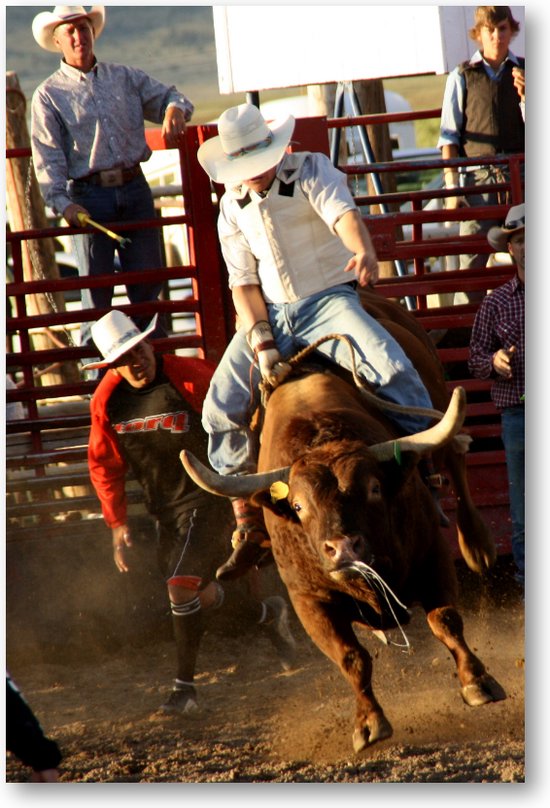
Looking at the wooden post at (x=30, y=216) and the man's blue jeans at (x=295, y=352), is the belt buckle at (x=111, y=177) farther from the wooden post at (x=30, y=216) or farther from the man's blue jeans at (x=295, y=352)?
the wooden post at (x=30, y=216)

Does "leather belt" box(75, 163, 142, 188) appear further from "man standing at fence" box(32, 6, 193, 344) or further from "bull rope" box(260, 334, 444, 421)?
"bull rope" box(260, 334, 444, 421)

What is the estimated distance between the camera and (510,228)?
4.96 meters

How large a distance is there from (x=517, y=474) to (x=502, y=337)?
19.8 inches

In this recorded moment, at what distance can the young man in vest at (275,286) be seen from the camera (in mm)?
4492

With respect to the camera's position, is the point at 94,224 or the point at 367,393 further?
the point at 94,224

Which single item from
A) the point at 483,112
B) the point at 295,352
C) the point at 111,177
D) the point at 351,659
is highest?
the point at 483,112

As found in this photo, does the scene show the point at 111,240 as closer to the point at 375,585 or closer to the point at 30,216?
the point at 375,585

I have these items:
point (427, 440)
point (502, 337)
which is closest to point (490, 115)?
point (502, 337)

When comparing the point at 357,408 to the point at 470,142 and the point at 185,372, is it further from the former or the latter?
the point at 470,142

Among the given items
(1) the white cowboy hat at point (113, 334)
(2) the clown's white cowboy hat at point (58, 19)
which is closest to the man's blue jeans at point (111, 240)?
(1) the white cowboy hat at point (113, 334)

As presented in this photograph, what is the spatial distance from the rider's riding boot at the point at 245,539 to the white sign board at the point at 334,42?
1.82 meters

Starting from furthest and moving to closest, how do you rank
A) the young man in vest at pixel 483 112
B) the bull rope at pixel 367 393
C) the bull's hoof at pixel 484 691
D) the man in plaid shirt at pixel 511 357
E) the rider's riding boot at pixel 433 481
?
1. the young man in vest at pixel 483 112
2. the man in plaid shirt at pixel 511 357
3. the rider's riding boot at pixel 433 481
4. the bull rope at pixel 367 393
5. the bull's hoof at pixel 484 691

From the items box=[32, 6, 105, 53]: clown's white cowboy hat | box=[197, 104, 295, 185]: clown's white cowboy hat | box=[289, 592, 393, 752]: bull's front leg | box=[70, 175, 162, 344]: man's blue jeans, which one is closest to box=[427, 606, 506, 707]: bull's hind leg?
box=[289, 592, 393, 752]: bull's front leg

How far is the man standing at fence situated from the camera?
5.26 meters
